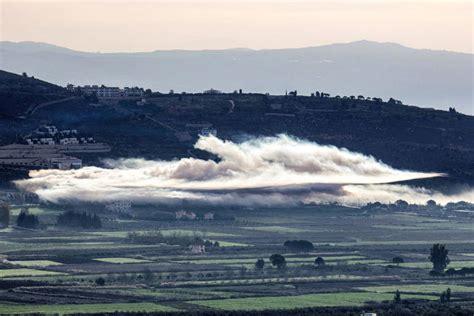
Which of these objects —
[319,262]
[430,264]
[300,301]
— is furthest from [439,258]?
[300,301]

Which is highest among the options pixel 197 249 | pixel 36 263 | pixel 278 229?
pixel 278 229

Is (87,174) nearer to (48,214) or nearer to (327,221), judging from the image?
(48,214)

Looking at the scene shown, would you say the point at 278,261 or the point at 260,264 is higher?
the point at 278,261

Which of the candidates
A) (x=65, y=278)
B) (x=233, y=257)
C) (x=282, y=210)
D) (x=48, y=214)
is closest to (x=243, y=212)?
(x=282, y=210)

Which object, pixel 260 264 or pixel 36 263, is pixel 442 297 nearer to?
pixel 260 264

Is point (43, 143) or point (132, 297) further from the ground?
point (43, 143)

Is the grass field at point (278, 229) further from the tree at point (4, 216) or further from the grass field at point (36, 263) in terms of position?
the grass field at point (36, 263)
